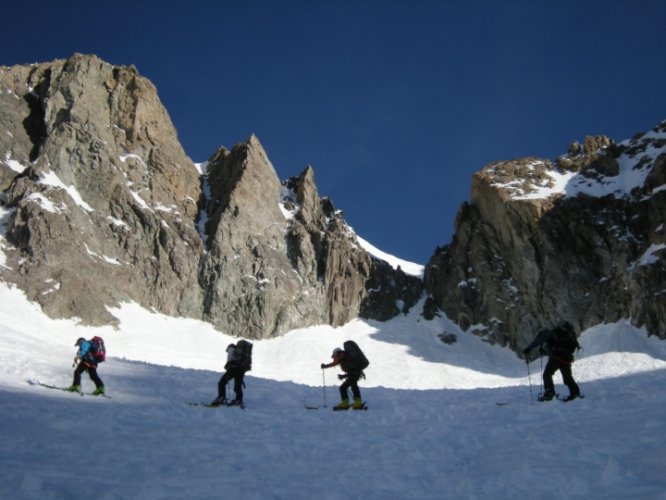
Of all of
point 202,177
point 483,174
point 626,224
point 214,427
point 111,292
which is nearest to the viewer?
point 214,427

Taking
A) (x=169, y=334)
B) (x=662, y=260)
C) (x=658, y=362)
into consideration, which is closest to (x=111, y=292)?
(x=169, y=334)

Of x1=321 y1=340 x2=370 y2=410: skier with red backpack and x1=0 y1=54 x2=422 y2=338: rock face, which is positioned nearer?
x1=321 y1=340 x2=370 y2=410: skier with red backpack

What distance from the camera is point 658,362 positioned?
54031 millimetres

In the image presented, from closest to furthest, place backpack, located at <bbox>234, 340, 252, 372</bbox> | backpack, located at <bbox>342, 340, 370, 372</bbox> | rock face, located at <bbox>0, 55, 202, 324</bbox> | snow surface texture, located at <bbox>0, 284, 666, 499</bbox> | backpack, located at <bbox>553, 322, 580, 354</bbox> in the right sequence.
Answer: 1. snow surface texture, located at <bbox>0, 284, 666, 499</bbox>
2. backpack, located at <bbox>553, 322, 580, 354</bbox>
3. backpack, located at <bbox>234, 340, 252, 372</bbox>
4. backpack, located at <bbox>342, 340, 370, 372</bbox>
5. rock face, located at <bbox>0, 55, 202, 324</bbox>

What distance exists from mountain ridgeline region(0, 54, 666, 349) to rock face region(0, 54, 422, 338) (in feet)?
0.68

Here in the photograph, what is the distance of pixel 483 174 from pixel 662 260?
29.4 m

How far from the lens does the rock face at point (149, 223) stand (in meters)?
68.4

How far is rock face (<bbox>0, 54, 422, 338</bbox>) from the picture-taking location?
6844 centimetres

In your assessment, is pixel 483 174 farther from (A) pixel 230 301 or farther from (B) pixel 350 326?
(A) pixel 230 301

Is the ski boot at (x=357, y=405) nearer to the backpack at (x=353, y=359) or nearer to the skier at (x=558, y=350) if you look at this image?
the backpack at (x=353, y=359)

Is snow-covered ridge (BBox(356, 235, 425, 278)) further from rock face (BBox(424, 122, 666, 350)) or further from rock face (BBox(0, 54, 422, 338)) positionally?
rock face (BBox(424, 122, 666, 350))

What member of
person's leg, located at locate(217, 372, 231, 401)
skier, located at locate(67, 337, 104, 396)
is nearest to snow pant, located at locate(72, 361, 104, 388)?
skier, located at locate(67, 337, 104, 396)

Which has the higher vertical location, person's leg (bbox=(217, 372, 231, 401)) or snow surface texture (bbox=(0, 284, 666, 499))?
person's leg (bbox=(217, 372, 231, 401))

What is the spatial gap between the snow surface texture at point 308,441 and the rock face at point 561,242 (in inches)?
2462
